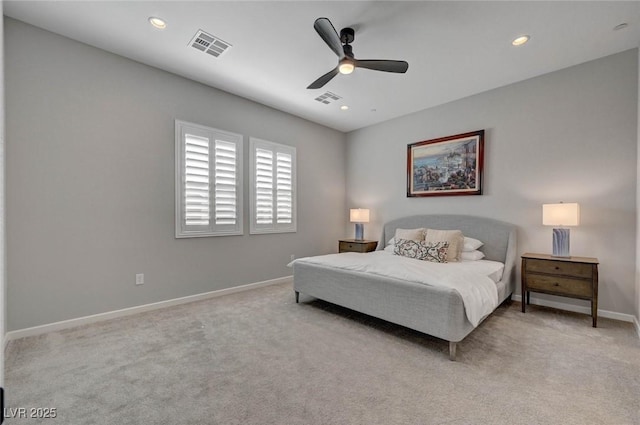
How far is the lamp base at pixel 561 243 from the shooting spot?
11.5ft

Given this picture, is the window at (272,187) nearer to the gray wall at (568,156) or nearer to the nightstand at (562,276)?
the gray wall at (568,156)

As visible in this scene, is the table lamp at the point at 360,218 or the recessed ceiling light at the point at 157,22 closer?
the recessed ceiling light at the point at 157,22

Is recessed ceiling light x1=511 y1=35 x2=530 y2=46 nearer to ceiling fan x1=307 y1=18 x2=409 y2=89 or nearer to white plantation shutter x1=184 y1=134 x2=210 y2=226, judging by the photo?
ceiling fan x1=307 y1=18 x2=409 y2=89

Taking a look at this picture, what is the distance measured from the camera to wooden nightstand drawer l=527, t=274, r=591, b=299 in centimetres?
325

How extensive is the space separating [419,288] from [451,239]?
1.64 meters

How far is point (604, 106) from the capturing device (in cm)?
351

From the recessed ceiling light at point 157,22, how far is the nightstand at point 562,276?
15.3 ft

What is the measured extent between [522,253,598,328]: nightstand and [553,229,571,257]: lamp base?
0.09 meters

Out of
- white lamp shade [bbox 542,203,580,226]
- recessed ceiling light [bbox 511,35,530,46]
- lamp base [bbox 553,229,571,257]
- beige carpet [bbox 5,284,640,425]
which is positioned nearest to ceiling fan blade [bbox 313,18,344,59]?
recessed ceiling light [bbox 511,35,530,46]

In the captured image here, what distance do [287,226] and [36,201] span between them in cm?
322

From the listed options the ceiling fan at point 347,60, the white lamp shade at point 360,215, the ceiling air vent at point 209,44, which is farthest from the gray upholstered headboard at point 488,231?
the ceiling air vent at point 209,44

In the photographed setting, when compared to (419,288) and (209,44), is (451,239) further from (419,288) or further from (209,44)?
(209,44)

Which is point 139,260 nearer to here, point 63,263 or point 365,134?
point 63,263

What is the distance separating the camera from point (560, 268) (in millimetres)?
3385
